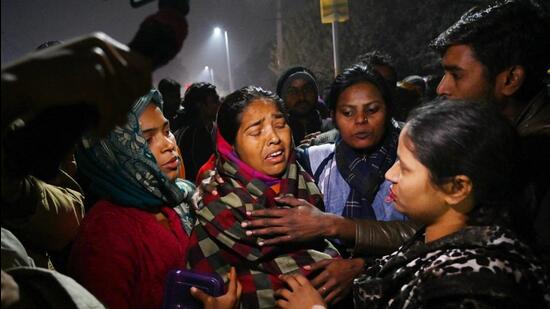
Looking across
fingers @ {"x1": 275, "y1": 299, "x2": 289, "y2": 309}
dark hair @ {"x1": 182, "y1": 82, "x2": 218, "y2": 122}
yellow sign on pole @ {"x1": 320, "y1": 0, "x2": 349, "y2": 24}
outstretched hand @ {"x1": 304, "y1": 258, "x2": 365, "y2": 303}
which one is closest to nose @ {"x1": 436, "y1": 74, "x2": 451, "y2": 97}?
outstretched hand @ {"x1": 304, "y1": 258, "x2": 365, "y2": 303}

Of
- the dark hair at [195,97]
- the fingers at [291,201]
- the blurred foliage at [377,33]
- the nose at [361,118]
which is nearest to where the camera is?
the fingers at [291,201]

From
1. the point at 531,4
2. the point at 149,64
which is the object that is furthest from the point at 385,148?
the point at 149,64

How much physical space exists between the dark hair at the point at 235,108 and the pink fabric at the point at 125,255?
0.71 metres

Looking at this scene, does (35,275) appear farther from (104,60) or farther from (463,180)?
(463,180)

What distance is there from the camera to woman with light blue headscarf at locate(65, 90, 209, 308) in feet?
6.35

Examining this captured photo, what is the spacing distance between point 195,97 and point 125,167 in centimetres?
379

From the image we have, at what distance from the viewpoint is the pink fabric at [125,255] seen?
1.89 meters

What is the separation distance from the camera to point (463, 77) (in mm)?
2471

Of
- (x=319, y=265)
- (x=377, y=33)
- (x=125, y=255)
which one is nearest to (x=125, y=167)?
(x=125, y=255)

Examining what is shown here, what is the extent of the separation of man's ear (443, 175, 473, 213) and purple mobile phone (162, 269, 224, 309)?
114 cm

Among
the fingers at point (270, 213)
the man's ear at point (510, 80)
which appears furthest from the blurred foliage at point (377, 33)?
the fingers at point (270, 213)

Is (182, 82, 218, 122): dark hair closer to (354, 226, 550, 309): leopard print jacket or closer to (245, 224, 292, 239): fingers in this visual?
(245, 224, 292, 239): fingers

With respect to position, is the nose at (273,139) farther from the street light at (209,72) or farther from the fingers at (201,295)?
the street light at (209,72)

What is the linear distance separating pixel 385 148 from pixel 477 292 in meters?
1.63
